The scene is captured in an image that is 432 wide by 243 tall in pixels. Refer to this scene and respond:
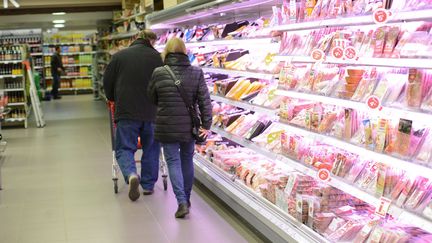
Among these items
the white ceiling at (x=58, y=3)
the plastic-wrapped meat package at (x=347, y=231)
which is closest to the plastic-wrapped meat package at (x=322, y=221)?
the plastic-wrapped meat package at (x=347, y=231)

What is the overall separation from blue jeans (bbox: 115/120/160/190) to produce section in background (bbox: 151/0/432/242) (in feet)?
3.46

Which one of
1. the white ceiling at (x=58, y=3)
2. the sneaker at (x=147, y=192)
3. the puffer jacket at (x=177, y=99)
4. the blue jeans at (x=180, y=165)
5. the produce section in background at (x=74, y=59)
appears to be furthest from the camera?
the produce section in background at (x=74, y=59)

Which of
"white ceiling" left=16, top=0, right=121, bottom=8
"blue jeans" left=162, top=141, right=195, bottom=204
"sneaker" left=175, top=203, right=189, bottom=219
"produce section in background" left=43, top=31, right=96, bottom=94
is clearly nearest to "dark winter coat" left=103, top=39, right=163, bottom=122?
"blue jeans" left=162, top=141, right=195, bottom=204

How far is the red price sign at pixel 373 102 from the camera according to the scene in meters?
3.09

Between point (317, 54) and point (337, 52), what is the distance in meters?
0.28

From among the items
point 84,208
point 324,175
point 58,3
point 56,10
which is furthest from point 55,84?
point 324,175

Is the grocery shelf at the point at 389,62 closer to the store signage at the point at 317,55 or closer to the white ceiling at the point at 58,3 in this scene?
the store signage at the point at 317,55

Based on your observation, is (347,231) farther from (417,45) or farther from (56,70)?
(56,70)

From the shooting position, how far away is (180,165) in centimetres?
535

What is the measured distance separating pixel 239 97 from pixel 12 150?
18.1ft

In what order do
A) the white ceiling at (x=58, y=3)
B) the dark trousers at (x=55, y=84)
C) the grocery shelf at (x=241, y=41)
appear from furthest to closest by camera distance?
the dark trousers at (x=55, y=84)
the white ceiling at (x=58, y=3)
the grocery shelf at (x=241, y=41)

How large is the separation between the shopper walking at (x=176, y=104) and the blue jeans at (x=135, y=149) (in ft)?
3.12

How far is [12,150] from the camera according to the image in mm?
9719

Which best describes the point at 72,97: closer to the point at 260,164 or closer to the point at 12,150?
the point at 12,150
